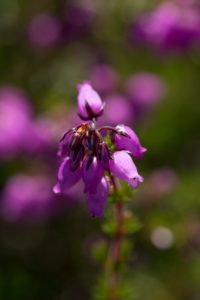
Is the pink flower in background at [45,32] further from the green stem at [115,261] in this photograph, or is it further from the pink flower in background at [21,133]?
the green stem at [115,261]

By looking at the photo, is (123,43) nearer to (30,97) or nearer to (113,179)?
(30,97)

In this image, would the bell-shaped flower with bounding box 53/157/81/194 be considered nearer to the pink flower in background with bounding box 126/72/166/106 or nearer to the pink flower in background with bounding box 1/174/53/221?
the pink flower in background with bounding box 1/174/53/221

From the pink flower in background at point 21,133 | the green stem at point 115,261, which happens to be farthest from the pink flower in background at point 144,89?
the green stem at point 115,261

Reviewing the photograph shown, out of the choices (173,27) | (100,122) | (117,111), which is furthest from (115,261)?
(173,27)

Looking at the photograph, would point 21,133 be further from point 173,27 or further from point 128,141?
point 128,141

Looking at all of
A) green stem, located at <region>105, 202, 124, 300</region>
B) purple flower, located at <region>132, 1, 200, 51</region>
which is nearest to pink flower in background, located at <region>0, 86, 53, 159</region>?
purple flower, located at <region>132, 1, 200, 51</region>
